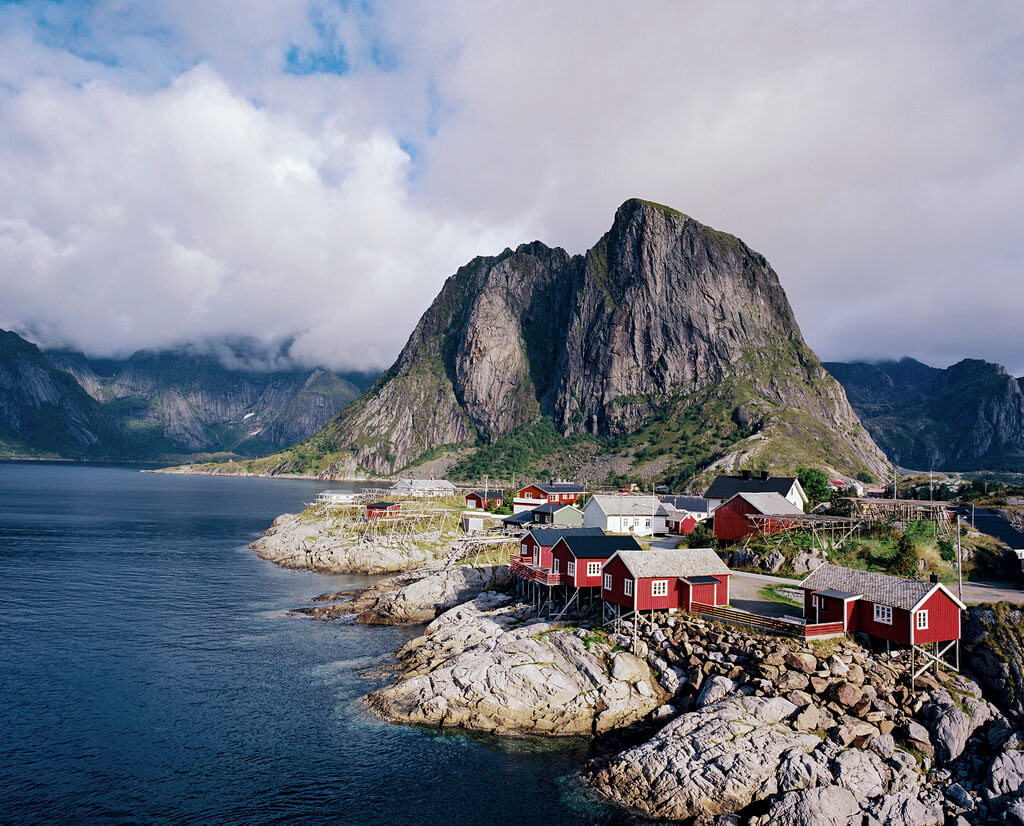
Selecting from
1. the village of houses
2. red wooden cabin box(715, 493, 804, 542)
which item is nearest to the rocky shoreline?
the village of houses

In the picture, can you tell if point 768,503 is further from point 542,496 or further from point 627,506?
point 542,496

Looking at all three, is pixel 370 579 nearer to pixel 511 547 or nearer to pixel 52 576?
pixel 511 547

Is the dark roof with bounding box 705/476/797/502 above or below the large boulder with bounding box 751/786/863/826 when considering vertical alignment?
above

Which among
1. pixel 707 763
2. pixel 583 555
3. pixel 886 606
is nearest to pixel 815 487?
pixel 583 555

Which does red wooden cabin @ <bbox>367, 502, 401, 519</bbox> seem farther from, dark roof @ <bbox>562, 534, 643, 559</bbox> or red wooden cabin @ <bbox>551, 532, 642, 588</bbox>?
dark roof @ <bbox>562, 534, 643, 559</bbox>

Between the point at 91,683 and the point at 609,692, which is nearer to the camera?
the point at 609,692

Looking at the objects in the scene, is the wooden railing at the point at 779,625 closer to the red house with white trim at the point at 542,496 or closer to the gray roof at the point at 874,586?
the gray roof at the point at 874,586

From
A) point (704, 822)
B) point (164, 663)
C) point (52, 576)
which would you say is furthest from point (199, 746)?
point (52, 576)
